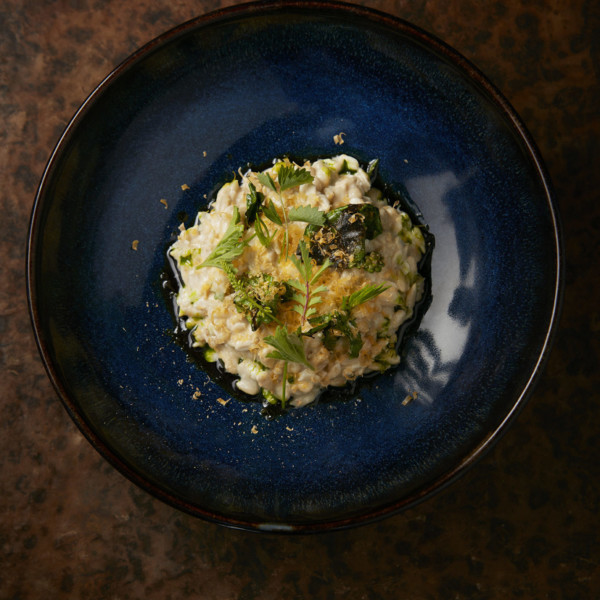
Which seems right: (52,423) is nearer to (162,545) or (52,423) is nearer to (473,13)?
(162,545)

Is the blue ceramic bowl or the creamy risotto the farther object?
the blue ceramic bowl

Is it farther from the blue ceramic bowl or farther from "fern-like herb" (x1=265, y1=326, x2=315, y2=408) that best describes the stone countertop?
"fern-like herb" (x1=265, y1=326, x2=315, y2=408)

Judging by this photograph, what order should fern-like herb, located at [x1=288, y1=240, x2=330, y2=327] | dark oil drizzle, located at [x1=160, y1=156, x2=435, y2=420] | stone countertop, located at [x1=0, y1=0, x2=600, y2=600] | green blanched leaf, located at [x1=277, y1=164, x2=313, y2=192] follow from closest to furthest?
fern-like herb, located at [x1=288, y1=240, x2=330, y2=327], green blanched leaf, located at [x1=277, y1=164, x2=313, y2=192], dark oil drizzle, located at [x1=160, y1=156, x2=435, y2=420], stone countertop, located at [x1=0, y1=0, x2=600, y2=600]

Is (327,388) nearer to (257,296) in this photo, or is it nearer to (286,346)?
(286,346)

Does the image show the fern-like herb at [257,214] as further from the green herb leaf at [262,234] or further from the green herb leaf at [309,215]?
the green herb leaf at [309,215]

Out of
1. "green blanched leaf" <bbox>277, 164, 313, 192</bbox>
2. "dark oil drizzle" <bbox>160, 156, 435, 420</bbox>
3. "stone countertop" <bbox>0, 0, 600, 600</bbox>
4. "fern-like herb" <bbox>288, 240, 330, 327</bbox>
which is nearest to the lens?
"fern-like herb" <bbox>288, 240, 330, 327</bbox>

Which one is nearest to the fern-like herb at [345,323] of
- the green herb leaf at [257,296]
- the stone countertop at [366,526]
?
the green herb leaf at [257,296]

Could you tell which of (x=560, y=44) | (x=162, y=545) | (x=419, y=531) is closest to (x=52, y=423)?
(x=162, y=545)

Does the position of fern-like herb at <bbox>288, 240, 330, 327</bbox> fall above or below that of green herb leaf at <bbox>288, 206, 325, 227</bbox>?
below

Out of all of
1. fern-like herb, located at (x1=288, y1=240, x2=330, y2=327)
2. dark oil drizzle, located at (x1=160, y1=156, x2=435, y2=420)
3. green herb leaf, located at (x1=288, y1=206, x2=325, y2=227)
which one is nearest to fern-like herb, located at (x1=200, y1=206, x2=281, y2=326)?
fern-like herb, located at (x1=288, y1=240, x2=330, y2=327)
